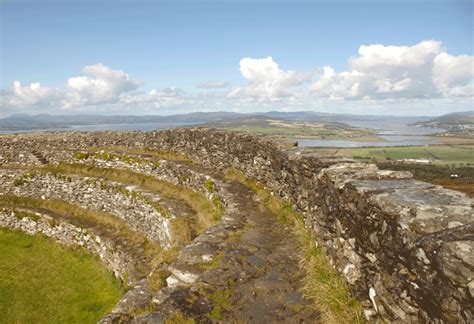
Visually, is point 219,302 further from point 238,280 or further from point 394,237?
point 394,237

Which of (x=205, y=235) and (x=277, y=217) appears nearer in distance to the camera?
(x=205, y=235)

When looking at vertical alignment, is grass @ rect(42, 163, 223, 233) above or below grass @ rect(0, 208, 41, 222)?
above

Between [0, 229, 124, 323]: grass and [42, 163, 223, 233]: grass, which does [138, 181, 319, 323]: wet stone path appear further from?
[0, 229, 124, 323]: grass

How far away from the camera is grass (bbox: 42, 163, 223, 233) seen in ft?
40.0

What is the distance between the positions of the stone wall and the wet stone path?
918mm

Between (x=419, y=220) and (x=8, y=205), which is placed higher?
(x=419, y=220)

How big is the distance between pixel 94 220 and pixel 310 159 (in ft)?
47.0

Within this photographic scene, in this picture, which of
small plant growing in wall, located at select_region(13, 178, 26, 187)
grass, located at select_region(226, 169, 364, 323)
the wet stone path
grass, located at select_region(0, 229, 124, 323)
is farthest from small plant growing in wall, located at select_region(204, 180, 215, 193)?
small plant growing in wall, located at select_region(13, 178, 26, 187)

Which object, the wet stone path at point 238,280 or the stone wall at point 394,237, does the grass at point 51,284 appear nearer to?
the wet stone path at point 238,280

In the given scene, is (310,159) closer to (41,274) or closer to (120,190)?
(120,190)

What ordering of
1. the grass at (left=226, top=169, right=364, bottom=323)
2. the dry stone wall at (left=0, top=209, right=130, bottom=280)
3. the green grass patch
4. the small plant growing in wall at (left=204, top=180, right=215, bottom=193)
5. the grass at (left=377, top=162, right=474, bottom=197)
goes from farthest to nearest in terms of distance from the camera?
the grass at (left=377, top=162, right=474, bottom=197)
the dry stone wall at (left=0, top=209, right=130, bottom=280)
the small plant growing in wall at (left=204, top=180, right=215, bottom=193)
the green grass patch
the grass at (left=226, top=169, right=364, bottom=323)

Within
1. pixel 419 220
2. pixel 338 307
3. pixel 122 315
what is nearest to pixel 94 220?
pixel 122 315

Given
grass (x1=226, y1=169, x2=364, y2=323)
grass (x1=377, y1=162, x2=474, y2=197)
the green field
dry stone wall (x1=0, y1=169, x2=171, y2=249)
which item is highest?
grass (x1=226, y1=169, x2=364, y2=323)

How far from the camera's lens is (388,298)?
3.92 metres
